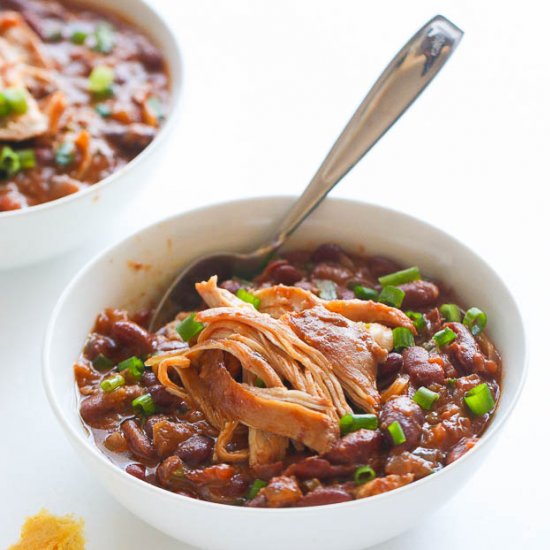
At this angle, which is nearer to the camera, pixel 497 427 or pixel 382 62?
pixel 497 427

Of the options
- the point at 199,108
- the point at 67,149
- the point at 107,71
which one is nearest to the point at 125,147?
the point at 67,149

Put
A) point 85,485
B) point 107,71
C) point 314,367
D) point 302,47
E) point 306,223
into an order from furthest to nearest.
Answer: point 302,47
point 107,71
point 306,223
point 85,485
point 314,367

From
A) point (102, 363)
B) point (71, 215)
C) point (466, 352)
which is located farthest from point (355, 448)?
point (71, 215)

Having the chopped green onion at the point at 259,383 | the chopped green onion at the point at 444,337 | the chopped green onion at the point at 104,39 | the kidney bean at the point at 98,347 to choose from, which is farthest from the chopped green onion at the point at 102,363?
the chopped green onion at the point at 104,39

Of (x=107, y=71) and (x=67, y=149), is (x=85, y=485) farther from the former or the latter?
(x=107, y=71)

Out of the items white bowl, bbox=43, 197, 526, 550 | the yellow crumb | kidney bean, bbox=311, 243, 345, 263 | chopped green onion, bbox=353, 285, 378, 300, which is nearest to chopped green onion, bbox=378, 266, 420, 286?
chopped green onion, bbox=353, 285, 378, 300

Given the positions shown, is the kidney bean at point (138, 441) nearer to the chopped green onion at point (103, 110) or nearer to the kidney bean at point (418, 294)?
the kidney bean at point (418, 294)
